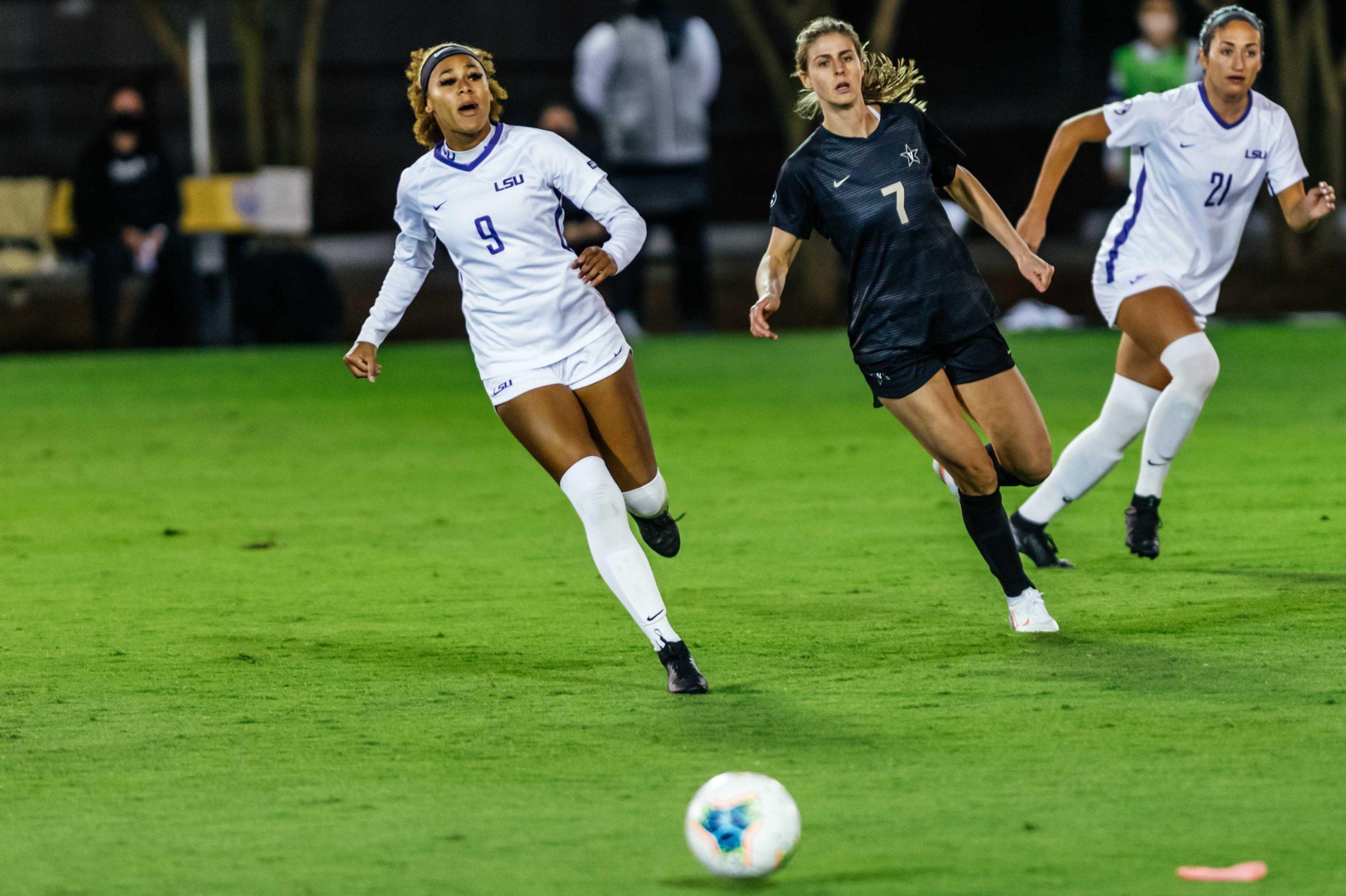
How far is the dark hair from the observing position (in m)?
7.24

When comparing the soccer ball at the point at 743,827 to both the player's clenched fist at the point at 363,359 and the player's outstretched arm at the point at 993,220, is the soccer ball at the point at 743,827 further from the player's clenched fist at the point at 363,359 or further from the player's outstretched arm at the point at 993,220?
the player's outstretched arm at the point at 993,220

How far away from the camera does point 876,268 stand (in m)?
6.50

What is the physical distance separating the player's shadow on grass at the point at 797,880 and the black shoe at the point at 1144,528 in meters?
3.75

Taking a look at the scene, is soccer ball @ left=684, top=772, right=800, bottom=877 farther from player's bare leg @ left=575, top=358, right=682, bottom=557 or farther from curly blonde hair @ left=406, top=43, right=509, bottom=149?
curly blonde hair @ left=406, top=43, right=509, bottom=149

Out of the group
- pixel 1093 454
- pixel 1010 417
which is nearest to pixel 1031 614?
pixel 1010 417

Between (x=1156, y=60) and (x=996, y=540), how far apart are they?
8646mm

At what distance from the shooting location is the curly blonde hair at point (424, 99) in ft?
20.8

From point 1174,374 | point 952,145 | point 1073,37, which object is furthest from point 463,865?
point 1073,37

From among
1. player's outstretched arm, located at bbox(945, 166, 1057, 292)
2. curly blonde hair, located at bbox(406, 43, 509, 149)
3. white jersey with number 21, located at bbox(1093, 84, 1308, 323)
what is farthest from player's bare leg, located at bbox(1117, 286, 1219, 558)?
curly blonde hair, located at bbox(406, 43, 509, 149)

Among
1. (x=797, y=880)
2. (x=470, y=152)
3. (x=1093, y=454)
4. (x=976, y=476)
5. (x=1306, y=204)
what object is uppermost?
(x=470, y=152)

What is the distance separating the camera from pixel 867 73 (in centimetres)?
661

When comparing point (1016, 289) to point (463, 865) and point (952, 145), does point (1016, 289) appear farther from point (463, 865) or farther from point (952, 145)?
point (463, 865)

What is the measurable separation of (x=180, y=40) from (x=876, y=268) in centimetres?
1797

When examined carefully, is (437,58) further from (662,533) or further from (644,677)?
(644,677)
